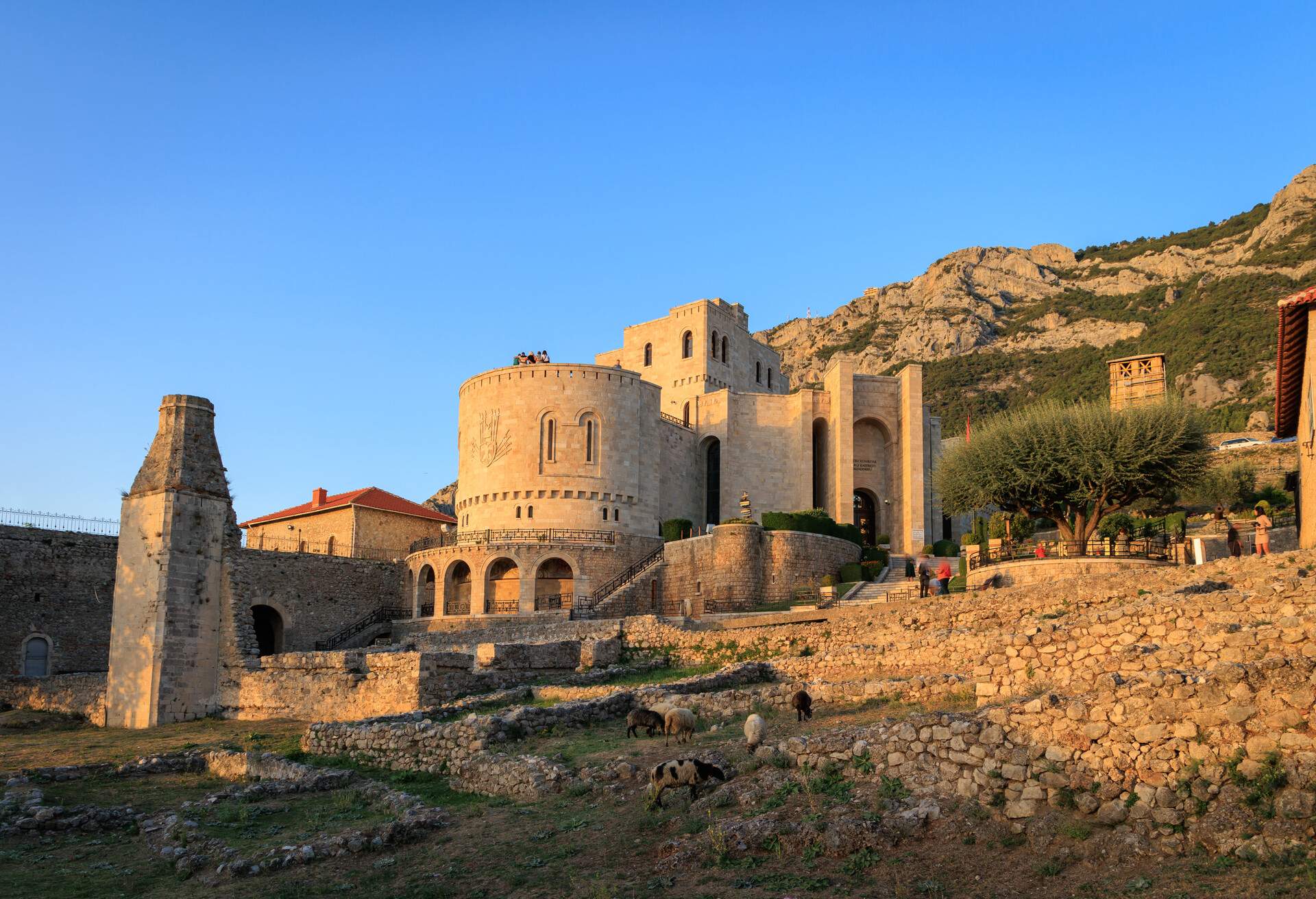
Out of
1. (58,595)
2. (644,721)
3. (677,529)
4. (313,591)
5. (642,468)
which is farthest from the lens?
(642,468)

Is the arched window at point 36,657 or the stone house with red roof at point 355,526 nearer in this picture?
the arched window at point 36,657

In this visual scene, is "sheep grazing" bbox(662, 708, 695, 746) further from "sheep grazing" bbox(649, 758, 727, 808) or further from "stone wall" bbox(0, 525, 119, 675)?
"stone wall" bbox(0, 525, 119, 675)

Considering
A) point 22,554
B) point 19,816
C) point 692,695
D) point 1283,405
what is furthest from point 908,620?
point 22,554

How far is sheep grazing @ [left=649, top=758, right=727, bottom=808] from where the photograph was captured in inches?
449

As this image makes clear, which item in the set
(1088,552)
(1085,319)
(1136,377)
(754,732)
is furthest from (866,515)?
(1085,319)

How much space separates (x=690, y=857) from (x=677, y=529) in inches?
1318

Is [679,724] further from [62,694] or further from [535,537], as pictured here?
[535,537]

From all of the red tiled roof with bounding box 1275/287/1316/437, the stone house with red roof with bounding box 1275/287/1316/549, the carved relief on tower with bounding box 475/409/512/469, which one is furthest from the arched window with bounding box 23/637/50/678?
the red tiled roof with bounding box 1275/287/1316/437

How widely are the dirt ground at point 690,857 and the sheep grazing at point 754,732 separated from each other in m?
0.22

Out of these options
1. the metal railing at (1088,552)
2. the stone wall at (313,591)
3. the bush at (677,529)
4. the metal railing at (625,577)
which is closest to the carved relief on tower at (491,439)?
the stone wall at (313,591)

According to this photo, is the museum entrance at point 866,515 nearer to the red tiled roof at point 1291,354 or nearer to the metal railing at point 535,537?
the metal railing at point 535,537

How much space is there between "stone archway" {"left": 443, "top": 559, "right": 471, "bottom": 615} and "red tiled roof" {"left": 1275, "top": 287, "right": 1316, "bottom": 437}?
92.2 ft

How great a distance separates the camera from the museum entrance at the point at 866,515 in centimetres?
5028

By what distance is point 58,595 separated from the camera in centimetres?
3378
